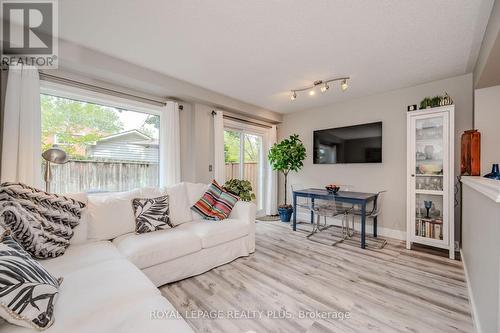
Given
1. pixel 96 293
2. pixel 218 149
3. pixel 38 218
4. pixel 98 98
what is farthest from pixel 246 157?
pixel 96 293

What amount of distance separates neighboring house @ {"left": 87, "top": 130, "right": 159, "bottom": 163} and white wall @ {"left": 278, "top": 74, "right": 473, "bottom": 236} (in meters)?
3.20

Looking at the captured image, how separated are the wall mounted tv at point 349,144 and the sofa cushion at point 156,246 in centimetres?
301

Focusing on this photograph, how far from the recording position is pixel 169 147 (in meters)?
3.32

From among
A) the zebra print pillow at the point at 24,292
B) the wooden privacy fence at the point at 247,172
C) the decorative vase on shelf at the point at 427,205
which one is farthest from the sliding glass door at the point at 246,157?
the zebra print pillow at the point at 24,292

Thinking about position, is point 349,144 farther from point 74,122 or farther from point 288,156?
point 74,122

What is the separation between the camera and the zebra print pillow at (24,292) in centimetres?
87

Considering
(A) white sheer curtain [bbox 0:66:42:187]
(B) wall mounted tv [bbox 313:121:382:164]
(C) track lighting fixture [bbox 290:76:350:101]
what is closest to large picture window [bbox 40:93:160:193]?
(A) white sheer curtain [bbox 0:66:42:187]

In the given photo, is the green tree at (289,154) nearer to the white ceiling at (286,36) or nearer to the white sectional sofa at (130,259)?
the white ceiling at (286,36)

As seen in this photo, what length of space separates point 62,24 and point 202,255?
260 centimetres

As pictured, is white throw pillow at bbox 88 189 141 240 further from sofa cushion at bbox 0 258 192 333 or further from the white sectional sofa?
sofa cushion at bbox 0 258 192 333

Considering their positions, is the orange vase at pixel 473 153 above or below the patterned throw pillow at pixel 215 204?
above

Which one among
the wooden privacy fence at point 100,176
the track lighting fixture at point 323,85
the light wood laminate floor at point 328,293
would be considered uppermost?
the track lighting fixture at point 323,85

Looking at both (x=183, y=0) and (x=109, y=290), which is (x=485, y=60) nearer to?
(x=183, y=0)

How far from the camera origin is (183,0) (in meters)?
1.63
